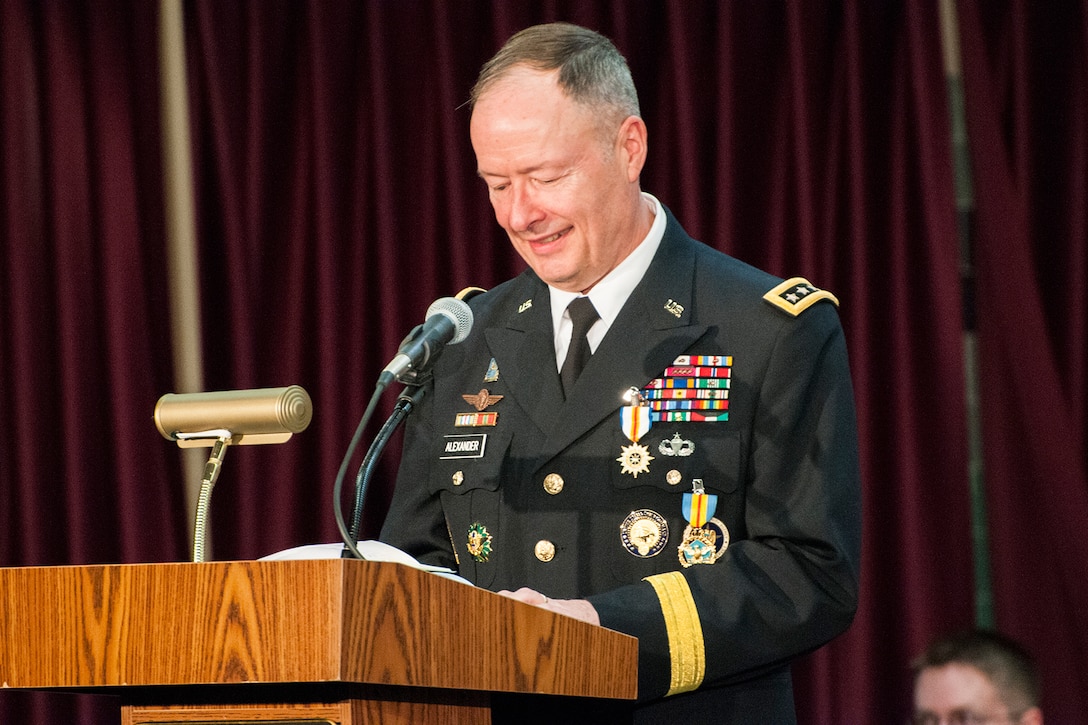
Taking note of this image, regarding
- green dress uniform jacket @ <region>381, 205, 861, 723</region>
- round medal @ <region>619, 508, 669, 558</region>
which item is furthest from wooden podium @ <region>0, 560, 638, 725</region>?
round medal @ <region>619, 508, 669, 558</region>

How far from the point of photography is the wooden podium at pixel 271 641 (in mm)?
1228

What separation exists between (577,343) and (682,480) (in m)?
0.31

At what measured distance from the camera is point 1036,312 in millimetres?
3338

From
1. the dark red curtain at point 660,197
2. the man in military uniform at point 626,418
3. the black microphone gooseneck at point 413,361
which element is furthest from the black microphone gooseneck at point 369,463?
the dark red curtain at point 660,197

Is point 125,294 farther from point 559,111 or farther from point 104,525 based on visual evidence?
point 559,111

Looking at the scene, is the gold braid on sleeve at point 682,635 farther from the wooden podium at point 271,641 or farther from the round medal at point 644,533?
the wooden podium at point 271,641

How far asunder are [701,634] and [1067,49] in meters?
2.27

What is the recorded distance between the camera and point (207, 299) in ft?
12.1

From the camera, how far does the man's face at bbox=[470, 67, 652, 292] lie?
2.15 meters

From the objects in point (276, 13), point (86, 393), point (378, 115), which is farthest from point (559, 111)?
point (86, 393)

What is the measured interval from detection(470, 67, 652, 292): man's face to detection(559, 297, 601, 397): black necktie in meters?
0.04

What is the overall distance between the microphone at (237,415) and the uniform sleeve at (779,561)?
48cm

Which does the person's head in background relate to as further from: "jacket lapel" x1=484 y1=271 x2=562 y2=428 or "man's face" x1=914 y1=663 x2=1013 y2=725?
"jacket lapel" x1=484 y1=271 x2=562 y2=428

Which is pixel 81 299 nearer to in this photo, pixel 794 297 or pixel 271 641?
pixel 794 297
